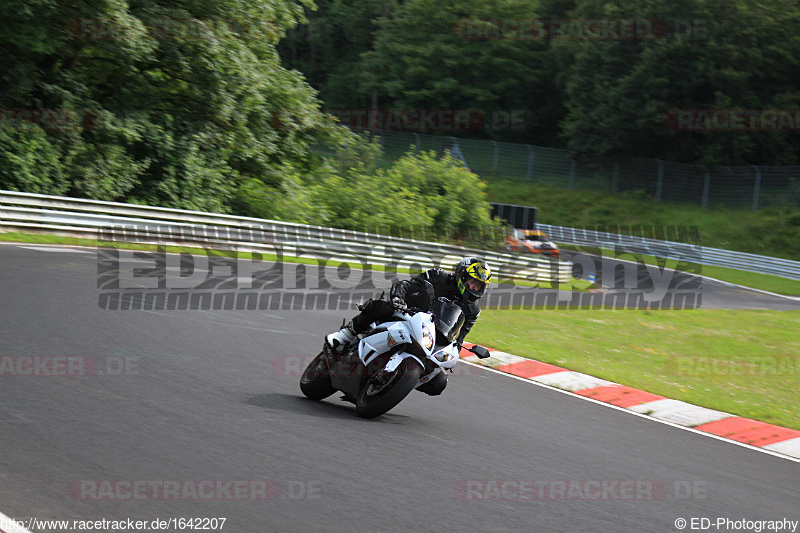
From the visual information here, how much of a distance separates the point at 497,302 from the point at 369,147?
14616mm

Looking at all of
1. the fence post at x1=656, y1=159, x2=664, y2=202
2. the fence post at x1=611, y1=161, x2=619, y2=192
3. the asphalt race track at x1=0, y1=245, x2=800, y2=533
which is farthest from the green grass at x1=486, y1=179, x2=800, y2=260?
the asphalt race track at x1=0, y1=245, x2=800, y2=533

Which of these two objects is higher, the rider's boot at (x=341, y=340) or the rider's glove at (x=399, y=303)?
the rider's glove at (x=399, y=303)

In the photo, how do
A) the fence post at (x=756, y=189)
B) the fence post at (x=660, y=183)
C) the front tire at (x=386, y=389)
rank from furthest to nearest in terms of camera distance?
the fence post at (x=660, y=183) → the fence post at (x=756, y=189) → the front tire at (x=386, y=389)

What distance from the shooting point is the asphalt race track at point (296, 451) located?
479cm

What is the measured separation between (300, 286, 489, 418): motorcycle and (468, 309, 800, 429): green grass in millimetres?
4734

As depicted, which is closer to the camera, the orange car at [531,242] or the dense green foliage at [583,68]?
the orange car at [531,242]

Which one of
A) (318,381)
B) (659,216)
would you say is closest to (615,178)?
(659,216)

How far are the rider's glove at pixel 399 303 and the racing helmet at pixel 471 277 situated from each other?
0.76 meters

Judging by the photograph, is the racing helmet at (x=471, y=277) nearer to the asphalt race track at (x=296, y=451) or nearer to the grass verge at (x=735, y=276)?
the asphalt race track at (x=296, y=451)

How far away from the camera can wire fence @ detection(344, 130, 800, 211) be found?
137ft

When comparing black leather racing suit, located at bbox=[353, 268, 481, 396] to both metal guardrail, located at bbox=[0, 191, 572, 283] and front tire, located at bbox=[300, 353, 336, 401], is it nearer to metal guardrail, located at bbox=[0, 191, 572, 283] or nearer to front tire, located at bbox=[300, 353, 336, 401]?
front tire, located at bbox=[300, 353, 336, 401]

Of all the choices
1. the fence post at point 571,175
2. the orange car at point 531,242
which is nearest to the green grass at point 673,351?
the orange car at point 531,242

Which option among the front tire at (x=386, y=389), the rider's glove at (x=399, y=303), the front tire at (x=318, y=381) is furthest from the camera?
the front tire at (x=318, y=381)

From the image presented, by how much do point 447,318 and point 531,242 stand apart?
27607 millimetres
